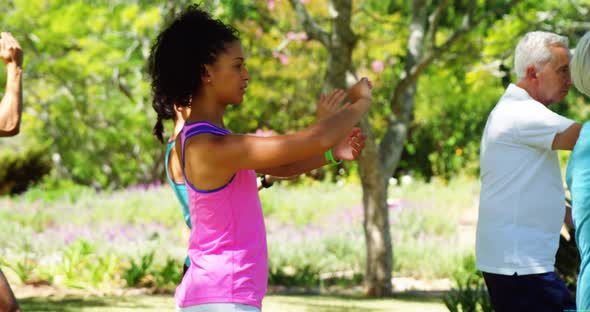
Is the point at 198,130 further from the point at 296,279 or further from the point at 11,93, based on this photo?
the point at 296,279

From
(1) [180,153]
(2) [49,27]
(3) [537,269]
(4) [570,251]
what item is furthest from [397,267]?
(2) [49,27]

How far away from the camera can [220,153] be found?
2.75 m

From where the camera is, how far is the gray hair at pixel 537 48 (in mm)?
3629

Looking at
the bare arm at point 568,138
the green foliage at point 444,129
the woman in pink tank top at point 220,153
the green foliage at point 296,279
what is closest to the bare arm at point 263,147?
the woman in pink tank top at point 220,153

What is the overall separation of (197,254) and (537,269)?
4.55 feet

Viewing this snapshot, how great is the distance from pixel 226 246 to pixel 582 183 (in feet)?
3.51

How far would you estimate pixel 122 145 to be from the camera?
21609 millimetres

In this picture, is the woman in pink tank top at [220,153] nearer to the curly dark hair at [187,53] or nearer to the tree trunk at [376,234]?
the curly dark hair at [187,53]

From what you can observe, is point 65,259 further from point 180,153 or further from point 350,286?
point 180,153

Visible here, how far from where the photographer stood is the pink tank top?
2.78 meters

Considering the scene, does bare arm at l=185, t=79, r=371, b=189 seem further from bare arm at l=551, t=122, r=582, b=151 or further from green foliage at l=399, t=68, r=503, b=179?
green foliage at l=399, t=68, r=503, b=179

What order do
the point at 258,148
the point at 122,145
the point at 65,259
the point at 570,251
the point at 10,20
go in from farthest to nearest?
the point at 122,145 → the point at 10,20 → the point at 65,259 → the point at 570,251 → the point at 258,148

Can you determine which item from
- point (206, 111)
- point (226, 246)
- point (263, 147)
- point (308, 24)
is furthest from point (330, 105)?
point (308, 24)

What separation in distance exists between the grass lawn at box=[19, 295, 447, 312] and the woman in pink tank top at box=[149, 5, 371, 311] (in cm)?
451
